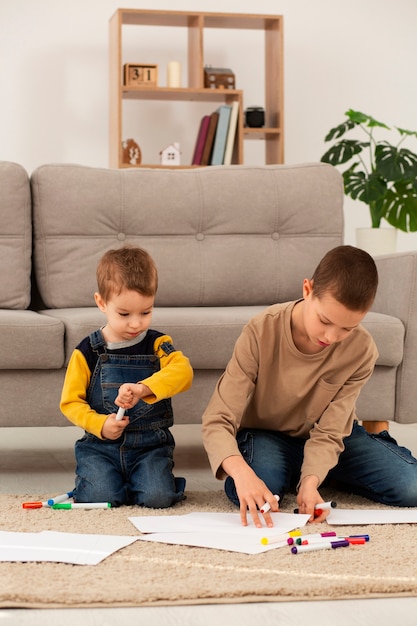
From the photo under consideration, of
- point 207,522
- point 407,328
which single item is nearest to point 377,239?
point 407,328

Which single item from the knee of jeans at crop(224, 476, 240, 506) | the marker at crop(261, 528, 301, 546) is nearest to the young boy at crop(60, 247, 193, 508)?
the knee of jeans at crop(224, 476, 240, 506)

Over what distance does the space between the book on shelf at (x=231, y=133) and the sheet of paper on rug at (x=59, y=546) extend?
3138 millimetres

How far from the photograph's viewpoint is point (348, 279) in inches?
67.1

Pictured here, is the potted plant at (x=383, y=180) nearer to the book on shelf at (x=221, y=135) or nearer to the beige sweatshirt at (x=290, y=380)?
the book on shelf at (x=221, y=135)

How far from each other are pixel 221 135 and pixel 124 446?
284 cm

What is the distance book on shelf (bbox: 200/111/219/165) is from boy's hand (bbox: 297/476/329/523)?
9.77 ft

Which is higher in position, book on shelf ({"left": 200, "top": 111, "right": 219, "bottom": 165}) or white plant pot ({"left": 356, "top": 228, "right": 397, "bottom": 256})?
book on shelf ({"left": 200, "top": 111, "right": 219, "bottom": 165})

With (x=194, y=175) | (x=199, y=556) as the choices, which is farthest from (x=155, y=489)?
(x=194, y=175)

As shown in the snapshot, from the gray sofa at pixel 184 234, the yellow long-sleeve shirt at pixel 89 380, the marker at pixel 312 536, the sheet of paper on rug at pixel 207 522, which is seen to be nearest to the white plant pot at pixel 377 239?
the gray sofa at pixel 184 234

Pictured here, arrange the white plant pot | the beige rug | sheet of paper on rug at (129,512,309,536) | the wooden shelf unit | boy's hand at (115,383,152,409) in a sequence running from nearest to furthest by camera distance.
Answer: the beige rug < sheet of paper on rug at (129,512,309,536) < boy's hand at (115,383,152,409) < the white plant pot < the wooden shelf unit

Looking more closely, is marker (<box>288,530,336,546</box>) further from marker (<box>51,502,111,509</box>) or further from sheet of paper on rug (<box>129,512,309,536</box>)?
marker (<box>51,502,111,509</box>)

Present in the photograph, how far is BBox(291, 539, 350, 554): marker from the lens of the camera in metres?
1.53

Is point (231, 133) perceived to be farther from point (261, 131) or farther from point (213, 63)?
point (213, 63)

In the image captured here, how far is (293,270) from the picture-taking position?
2.84m
